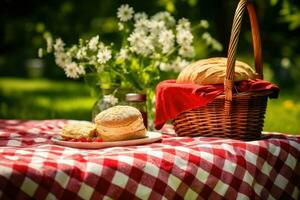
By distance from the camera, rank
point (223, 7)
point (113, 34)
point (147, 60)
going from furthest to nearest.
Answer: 1. point (113, 34)
2. point (223, 7)
3. point (147, 60)

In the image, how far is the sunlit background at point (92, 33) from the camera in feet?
30.0

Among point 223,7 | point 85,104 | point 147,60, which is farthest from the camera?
point 223,7

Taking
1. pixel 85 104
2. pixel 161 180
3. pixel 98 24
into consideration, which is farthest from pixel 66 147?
pixel 98 24

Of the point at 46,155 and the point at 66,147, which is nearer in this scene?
the point at 46,155

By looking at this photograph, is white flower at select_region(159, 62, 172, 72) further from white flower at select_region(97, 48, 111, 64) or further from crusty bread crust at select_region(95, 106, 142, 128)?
crusty bread crust at select_region(95, 106, 142, 128)

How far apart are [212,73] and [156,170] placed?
795 mm

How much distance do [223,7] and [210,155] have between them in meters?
9.56

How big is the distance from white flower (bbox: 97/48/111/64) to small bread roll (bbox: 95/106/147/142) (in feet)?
2.61

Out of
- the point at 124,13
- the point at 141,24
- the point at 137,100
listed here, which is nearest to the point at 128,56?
the point at 141,24

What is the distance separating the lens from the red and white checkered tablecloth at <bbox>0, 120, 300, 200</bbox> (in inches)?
102

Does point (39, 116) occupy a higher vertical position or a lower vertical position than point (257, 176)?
lower

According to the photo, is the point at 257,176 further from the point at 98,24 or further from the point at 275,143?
the point at 98,24

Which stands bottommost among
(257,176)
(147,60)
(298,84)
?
(298,84)

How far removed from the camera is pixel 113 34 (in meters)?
17.4
